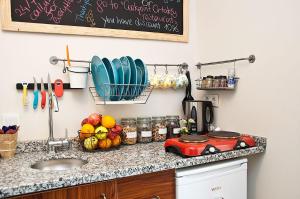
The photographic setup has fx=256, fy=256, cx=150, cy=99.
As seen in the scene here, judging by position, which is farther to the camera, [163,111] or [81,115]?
[163,111]

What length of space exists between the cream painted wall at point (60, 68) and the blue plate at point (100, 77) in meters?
0.13

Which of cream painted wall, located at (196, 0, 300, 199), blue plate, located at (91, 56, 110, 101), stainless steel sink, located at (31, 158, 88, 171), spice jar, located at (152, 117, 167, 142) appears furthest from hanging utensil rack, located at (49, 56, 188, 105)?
cream painted wall, located at (196, 0, 300, 199)

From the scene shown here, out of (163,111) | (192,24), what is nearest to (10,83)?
(163,111)

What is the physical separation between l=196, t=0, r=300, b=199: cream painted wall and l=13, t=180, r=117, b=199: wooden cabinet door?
0.93 meters

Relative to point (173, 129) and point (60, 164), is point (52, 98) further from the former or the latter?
point (173, 129)

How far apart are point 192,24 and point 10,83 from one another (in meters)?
1.35

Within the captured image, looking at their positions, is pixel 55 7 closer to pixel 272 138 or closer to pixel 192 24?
pixel 192 24

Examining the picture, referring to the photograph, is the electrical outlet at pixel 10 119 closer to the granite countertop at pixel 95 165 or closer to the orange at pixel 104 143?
the granite countertop at pixel 95 165

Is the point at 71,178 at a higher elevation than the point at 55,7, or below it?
below

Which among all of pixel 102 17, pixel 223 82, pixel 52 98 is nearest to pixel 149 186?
pixel 52 98

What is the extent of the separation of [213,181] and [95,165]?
62 centimetres

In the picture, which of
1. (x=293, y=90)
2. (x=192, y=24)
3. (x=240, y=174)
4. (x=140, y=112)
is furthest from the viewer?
(x=192, y=24)

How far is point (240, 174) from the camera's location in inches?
57.3

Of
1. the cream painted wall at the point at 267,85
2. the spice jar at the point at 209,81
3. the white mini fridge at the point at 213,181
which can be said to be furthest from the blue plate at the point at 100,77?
the cream painted wall at the point at 267,85
